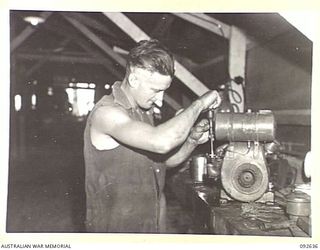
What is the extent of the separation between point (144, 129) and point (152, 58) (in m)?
0.24

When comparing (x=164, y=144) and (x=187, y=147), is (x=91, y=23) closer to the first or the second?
(x=187, y=147)

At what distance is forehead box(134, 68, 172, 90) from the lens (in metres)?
1.20

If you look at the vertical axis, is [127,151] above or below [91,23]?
below

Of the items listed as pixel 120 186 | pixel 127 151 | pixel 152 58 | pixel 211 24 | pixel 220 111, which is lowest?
pixel 120 186

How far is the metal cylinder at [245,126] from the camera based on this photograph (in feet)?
4.31

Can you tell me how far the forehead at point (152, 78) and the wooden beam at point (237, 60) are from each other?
129 cm

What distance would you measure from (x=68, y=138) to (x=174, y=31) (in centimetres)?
314

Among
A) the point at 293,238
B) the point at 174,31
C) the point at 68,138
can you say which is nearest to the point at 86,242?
the point at 293,238

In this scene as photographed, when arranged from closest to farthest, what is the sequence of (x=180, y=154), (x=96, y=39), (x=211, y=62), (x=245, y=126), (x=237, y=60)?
(x=245, y=126), (x=180, y=154), (x=237, y=60), (x=96, y=39), (x=211, y=62)

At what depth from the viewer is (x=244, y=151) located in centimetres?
138

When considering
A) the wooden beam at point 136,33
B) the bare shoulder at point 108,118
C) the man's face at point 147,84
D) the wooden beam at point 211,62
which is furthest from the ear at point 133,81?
the wooden beam at point 211,62

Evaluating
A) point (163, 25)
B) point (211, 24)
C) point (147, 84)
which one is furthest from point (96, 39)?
point (147, 84)

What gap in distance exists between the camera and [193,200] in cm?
163

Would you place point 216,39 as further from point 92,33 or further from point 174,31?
point 92,33
